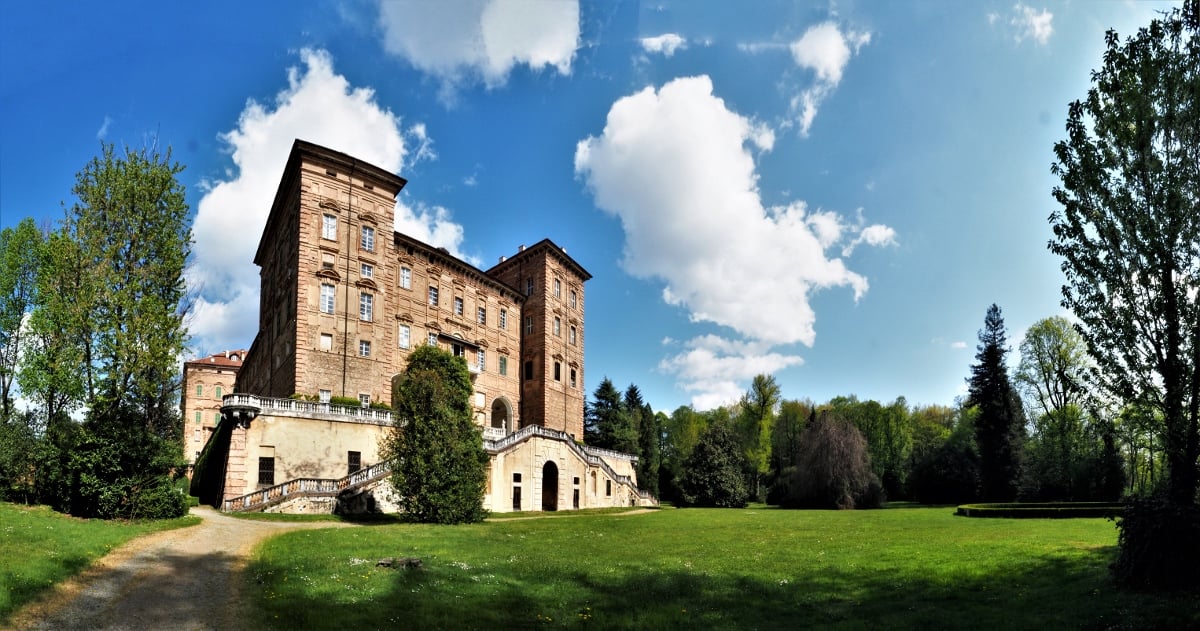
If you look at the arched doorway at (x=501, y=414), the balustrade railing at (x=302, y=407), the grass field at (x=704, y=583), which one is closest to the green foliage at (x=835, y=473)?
the arched doorway at (x=501, y=414)

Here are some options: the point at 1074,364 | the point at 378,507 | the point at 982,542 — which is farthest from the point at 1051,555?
the point at 1074,364

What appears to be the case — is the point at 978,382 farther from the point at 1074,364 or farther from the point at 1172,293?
the point at 1172,293

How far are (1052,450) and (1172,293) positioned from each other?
137 ft

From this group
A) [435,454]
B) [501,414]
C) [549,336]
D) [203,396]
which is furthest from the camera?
[203,396]

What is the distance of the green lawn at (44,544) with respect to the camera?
11056 millimetres

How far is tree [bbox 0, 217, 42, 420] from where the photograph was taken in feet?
119

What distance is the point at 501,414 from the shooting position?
5869 cm

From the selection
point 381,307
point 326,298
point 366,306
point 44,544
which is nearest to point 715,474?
point 381,307

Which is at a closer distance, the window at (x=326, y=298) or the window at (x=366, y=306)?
the window at (x=326, y=298)

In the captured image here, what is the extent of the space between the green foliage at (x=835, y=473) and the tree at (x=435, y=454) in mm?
28429

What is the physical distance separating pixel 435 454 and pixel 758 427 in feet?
164

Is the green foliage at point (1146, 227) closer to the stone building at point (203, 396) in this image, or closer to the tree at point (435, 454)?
the tree at point (435, 454)

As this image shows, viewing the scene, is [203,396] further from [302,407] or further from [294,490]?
[294,490]

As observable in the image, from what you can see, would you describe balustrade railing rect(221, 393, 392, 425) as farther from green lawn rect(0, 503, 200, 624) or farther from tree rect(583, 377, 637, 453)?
tree rect(583, 377, 637, 453)
